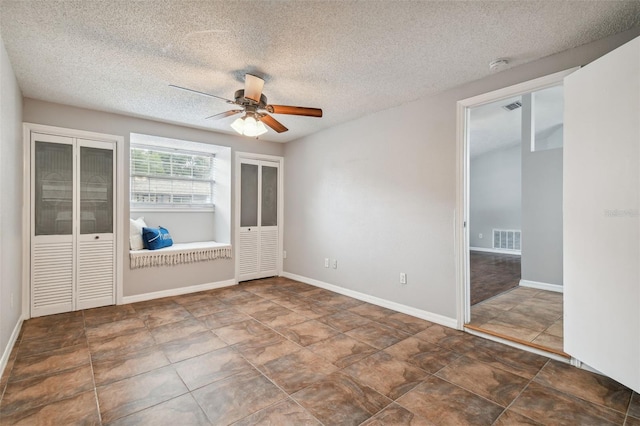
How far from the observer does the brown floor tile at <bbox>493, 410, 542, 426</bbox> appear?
5.61 feet

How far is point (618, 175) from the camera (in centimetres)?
191

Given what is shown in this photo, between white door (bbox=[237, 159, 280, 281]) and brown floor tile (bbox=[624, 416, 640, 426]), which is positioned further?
white door (bbox=[237, 159, 280, 281])

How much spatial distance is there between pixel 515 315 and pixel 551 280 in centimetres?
175

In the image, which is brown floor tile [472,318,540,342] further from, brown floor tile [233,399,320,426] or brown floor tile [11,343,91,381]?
brown floor tile [11,343,91,381]

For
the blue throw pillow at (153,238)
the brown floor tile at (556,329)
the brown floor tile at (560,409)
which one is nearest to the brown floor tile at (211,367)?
the brown floor tile at (560,409)

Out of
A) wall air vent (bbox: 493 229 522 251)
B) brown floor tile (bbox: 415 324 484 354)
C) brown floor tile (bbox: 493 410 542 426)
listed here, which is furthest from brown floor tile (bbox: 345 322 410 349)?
wall air vent (bbox: 493 229 522 251)

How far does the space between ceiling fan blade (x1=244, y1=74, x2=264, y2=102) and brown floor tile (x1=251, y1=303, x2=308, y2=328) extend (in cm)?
226

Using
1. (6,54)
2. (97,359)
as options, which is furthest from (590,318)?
(6,54)

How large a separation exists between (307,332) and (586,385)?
2.16m

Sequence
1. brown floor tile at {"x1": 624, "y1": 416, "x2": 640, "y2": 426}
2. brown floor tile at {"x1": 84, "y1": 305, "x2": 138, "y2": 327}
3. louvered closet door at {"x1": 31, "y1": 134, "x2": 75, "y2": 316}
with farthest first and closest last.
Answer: louvered closet door at {"x1": 31, "y1": 134, "x2": 75, "y2": 316} → brown floor tile at {"x1": 84, "y1": 305, "x2": 138, "y2": 327} → brown floor tile at {"x1": 624, "y1": 416, "x2": 640, "y2": 426}

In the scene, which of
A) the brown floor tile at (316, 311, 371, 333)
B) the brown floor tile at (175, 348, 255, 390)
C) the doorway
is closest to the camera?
the brown floor tile at (175, 348, 255, 390)

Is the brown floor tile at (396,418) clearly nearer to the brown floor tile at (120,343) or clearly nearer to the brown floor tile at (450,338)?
the brown floor tile at (450,338)

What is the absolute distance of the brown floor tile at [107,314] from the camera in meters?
3.29

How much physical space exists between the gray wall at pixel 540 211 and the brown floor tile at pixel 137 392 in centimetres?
507
